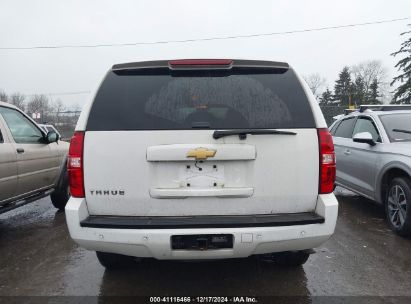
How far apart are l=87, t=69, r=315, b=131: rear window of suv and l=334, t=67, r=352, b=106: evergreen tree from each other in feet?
199

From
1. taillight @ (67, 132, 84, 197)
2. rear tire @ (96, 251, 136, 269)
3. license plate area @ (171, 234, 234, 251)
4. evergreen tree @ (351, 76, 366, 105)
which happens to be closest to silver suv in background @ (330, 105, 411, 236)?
license plate area @ (171, 234, 234, 251)

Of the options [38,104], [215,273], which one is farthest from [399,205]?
[38,104]

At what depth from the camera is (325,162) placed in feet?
8.93

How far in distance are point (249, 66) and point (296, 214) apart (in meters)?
1.20

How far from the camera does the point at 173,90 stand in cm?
284

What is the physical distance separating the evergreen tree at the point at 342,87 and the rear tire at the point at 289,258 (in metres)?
60.0

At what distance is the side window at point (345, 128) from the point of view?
646 cm

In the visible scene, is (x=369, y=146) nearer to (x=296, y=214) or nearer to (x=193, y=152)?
(x=296, y=214)

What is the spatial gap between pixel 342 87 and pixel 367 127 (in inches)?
2324

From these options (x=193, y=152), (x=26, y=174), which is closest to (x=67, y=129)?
(x=26, y=174)

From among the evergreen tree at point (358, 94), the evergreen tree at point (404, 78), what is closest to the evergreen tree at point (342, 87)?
the evergreen tree at point (358, 94)

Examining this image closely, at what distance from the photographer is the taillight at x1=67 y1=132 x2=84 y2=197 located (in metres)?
2.70

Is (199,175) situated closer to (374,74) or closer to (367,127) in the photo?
(367,127)

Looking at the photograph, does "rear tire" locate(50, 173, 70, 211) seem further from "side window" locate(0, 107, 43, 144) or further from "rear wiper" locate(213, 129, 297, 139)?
"rear wiper" locate(213, 129, 297, 139)
